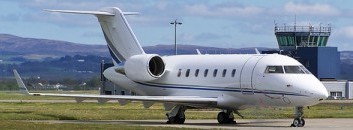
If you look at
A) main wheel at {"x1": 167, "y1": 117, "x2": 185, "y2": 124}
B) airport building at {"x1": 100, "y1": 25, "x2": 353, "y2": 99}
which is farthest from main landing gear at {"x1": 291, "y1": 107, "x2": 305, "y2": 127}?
airport building at {"x1": 100, "y1": 25, "x2": 353, "y2": 99}

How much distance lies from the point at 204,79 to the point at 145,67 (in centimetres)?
333

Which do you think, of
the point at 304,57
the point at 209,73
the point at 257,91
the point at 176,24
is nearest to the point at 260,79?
the point at 257,91

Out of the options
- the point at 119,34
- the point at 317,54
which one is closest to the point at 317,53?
the point at 317,54

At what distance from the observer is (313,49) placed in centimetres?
12662

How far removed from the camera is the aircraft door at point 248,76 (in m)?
45.1

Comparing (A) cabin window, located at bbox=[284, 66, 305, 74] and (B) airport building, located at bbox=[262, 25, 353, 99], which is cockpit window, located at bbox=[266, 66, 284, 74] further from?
(B) airport building, located at bbox=[262, 25, 353, 99]

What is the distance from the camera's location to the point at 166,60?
51.0 m

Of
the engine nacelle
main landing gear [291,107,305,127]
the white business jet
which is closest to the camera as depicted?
main landing gear [291,107,305,127]

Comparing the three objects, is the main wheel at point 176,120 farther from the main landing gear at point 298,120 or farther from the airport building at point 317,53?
the airport building at point 317,53

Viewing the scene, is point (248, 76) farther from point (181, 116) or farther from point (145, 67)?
point (145, 67)

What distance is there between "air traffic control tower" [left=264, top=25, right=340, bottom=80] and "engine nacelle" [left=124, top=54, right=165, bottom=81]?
7519 centimetres

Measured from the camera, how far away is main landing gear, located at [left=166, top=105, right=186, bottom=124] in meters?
47.0

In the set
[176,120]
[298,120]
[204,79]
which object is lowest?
[176,120]

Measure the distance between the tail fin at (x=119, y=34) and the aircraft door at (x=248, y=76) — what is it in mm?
8188
